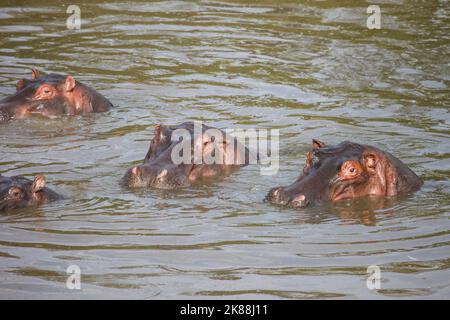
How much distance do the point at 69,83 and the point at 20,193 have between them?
4.34 metres

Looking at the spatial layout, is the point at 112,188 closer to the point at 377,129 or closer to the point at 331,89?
the point at 377,129

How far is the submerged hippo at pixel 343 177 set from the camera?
9586 mm

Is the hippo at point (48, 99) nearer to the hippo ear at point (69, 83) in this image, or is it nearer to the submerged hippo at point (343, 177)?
the hippo ear at point (69, 83)

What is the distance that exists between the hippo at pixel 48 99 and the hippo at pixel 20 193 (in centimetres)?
365

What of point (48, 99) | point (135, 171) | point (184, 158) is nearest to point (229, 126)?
point (48, 99)

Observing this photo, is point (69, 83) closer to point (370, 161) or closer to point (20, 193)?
point (20, 193)

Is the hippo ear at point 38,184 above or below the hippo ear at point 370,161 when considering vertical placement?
below

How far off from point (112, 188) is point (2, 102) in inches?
146

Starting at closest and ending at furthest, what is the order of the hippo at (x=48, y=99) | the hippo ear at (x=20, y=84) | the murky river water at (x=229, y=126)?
the murky river water at (x=229, y=126) < the hippo at (x=48, y=99) < the hippo ear at (x=20, y=84)

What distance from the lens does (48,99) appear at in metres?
13.7

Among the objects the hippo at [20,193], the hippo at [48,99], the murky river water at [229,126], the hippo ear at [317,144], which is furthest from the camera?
the hippo at [48,99]

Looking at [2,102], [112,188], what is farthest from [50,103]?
[112,188]

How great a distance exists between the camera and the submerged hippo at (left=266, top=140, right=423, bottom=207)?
9.59m

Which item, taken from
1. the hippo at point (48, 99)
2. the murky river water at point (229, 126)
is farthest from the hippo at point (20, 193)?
the hippo at point (48, 99)
